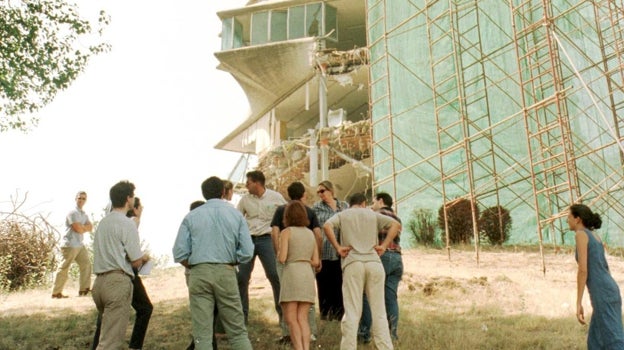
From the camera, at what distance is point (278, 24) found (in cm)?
2341

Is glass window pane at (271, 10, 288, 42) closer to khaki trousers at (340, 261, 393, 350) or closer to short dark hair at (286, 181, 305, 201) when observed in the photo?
short dark hair at (286, 181, 305, 201)

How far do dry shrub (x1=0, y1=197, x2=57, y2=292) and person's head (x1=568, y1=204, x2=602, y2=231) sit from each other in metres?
10.7

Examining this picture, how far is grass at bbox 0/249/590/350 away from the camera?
5910mm

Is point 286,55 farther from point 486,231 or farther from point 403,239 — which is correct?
point 486,231

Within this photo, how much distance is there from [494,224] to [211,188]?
11.7 m

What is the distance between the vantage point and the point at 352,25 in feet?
80.7

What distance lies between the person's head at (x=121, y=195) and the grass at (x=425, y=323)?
1849 millimetres

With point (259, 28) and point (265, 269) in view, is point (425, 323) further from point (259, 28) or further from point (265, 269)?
point (259, 28)

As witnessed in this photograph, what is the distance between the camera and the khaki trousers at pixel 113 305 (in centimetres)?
436

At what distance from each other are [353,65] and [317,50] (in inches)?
73.7

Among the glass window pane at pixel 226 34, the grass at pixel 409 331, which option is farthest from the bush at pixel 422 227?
the glass window pane at pixel 226 34

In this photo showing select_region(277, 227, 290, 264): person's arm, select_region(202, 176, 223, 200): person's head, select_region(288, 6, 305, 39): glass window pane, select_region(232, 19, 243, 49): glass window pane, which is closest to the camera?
select_region(202, 176, 223, 200): person's head

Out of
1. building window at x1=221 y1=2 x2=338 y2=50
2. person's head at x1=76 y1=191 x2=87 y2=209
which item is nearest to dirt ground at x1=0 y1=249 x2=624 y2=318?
person's head at x1=76 y1=191 x2=87 y2=209

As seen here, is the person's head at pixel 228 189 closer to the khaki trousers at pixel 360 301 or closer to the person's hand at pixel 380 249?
the khaki trousers at pixel 360 301
